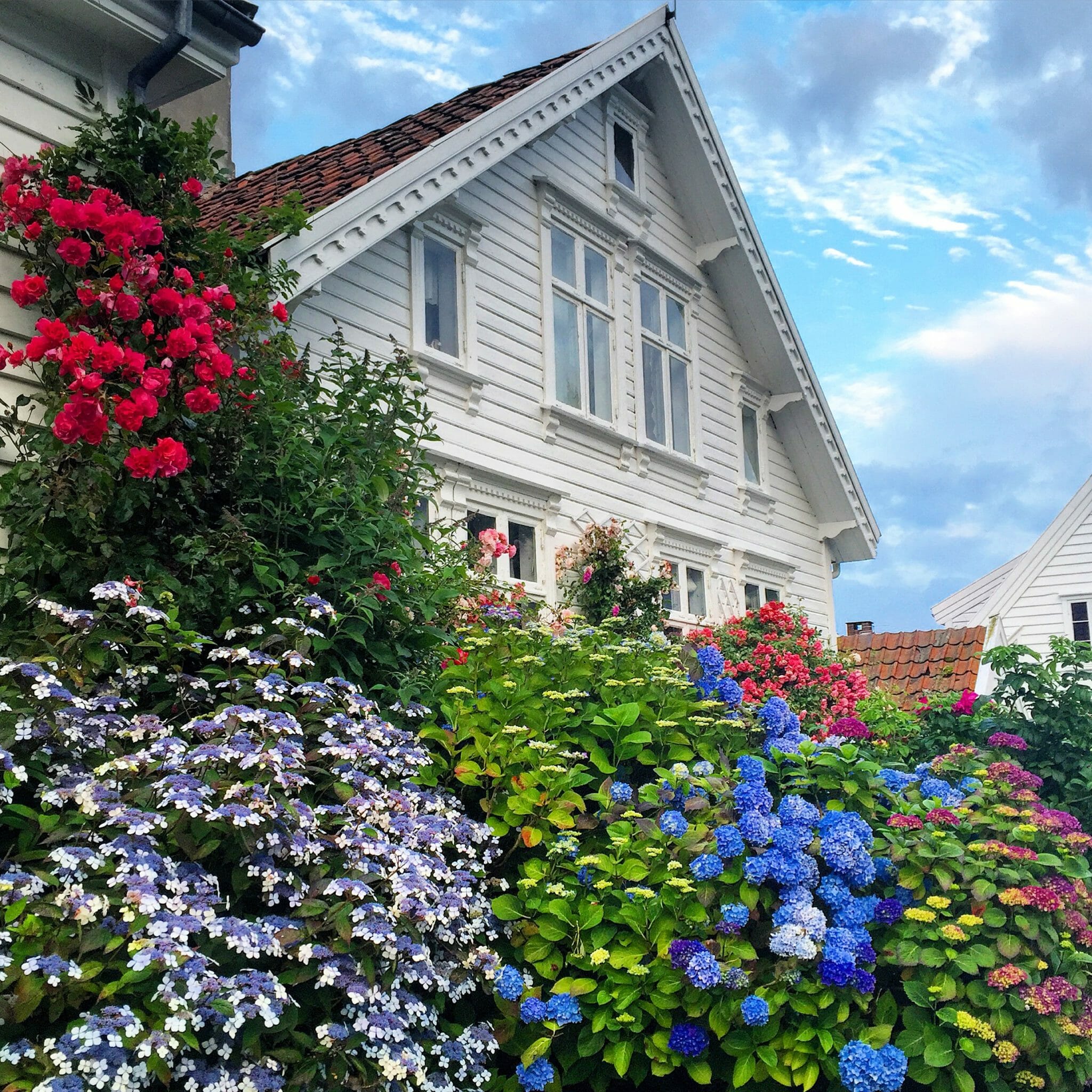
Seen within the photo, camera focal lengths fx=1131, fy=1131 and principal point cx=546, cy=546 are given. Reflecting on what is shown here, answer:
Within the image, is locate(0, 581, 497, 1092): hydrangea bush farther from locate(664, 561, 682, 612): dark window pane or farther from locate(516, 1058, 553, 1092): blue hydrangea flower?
locate(664, 561, 682, 612): dark window pane

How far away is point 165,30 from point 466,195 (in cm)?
478

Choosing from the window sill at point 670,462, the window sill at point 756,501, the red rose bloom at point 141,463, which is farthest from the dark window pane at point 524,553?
the red rose bloom at point 141,463

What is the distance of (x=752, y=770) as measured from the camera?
5.07 m

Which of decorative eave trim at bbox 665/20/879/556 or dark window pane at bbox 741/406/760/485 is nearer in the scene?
decorative eave trim at bbox 665/20/879/556

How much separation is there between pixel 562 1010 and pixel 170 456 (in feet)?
9.51

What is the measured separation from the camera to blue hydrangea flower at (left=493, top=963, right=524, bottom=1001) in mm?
4539

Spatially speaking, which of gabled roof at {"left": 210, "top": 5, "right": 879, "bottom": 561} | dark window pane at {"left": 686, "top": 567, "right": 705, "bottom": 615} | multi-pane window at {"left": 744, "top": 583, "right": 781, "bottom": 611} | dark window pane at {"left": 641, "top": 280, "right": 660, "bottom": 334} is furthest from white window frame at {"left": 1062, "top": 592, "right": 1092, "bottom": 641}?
dark window pane at {"left": 641, "top": 280, "right": 660, "bottom": 334}

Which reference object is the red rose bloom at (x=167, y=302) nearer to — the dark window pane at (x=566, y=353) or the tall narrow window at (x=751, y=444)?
the dark window pane at (x=566, y=353)

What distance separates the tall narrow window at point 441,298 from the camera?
405 inches

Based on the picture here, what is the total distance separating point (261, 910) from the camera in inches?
163

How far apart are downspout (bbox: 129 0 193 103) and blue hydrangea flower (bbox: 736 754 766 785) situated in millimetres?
4728

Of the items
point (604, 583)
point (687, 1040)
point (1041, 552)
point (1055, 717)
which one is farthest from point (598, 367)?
point (1041, 552)

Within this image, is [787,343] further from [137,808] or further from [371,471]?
[137,808]

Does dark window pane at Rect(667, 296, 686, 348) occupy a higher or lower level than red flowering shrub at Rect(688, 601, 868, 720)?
higher
